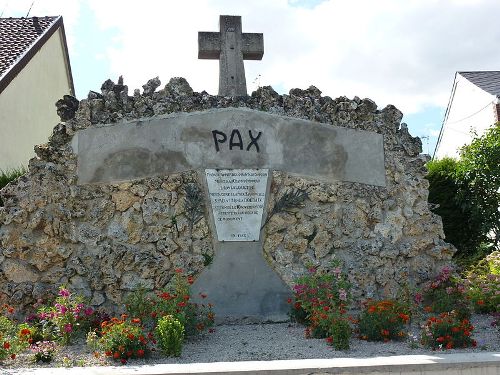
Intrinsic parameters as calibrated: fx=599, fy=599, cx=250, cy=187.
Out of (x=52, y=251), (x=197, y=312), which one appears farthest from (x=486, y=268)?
(x=52, y=251)

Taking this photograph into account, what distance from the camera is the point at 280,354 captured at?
5.42 metres

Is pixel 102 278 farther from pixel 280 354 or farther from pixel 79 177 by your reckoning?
pixel 280 354

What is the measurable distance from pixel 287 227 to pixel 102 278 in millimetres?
2355

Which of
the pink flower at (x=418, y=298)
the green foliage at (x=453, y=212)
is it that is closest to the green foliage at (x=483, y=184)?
the green foliage at (x=453, y=212)

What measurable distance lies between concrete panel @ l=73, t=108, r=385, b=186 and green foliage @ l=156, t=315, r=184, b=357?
8.24ft

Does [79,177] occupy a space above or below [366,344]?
above

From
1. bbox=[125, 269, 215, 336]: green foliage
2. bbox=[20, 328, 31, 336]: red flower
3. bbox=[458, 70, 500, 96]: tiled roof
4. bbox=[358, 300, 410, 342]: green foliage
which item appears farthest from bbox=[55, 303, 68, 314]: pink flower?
bbox=[458, 70, 500, 96]: tiled roof

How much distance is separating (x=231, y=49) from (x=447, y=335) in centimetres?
499

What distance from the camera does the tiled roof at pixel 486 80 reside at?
18.9 meters

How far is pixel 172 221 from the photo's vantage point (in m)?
7.38

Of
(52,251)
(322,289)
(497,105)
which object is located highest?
(497,105)

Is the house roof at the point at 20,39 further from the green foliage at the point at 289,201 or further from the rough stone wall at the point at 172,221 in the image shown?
the green foliage at the point at 289,201

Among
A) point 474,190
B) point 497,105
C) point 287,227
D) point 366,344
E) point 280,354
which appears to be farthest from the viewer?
point 497,105

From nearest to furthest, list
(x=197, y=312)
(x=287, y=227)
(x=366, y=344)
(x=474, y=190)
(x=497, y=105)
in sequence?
(x=366, y=344), (x=197, y=312), (x=287, y=227), (x=474, y=190), (x=497, y=105)
